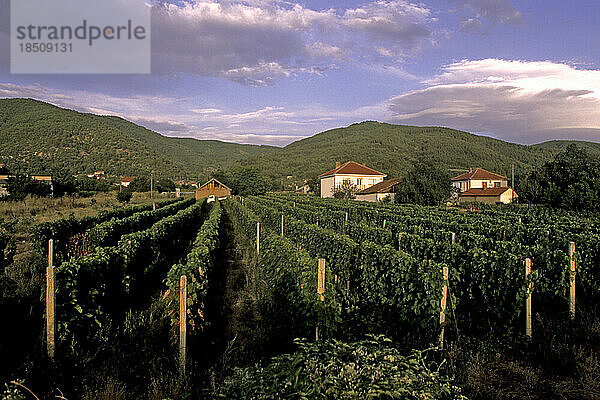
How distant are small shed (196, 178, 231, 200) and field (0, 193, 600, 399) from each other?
55811 mm

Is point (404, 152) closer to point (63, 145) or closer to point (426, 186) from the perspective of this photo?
point (426, 186)

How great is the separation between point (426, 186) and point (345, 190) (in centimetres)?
2118

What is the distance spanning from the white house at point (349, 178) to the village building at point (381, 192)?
14.1 feet

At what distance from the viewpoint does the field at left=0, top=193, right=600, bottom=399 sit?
2721mm

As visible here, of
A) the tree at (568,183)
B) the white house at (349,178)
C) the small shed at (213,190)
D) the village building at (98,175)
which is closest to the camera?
the tree at (568,183)

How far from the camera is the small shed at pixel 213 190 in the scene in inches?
2529

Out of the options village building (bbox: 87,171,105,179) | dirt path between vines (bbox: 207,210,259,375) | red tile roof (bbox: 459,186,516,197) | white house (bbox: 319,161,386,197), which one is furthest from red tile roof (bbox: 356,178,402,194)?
village building (bbox: 87,171,105,179)

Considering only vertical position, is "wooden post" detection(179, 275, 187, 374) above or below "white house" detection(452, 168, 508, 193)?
below

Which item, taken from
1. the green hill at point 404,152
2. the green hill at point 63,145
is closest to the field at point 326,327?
the green hill at point 63,145

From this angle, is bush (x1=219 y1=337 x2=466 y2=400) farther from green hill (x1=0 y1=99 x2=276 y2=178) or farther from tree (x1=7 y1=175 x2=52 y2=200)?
green hill (x1=0 y1=99 x2=276 y2=178)

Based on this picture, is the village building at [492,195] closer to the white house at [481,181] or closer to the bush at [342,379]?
the white house at [481,181]

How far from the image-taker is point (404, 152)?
11562cm

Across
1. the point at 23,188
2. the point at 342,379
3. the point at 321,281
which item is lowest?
the point at 321,281

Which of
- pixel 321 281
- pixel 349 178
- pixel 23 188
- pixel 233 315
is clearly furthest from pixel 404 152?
pixel 321 281
